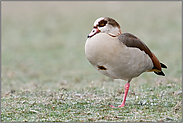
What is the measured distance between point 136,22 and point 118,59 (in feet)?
56.7

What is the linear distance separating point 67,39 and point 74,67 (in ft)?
21.2

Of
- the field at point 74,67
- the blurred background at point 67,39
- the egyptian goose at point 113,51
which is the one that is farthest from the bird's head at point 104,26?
the blurred background at point 67,39

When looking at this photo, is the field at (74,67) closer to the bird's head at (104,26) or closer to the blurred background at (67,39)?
the blurred background at (67,39)

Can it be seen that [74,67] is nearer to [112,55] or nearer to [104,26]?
[104,26]

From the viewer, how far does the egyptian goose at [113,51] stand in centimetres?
456

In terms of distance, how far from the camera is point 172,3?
1064 inches

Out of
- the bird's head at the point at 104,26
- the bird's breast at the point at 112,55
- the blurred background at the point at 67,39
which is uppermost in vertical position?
the blurred background at the point at 67,39

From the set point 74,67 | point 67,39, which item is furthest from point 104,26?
point 67,39

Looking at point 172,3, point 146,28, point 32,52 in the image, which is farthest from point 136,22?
point 32,52

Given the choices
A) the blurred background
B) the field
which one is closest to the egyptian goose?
the field

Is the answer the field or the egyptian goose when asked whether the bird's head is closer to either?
the egyptian goose

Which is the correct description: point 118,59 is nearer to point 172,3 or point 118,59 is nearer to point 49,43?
point 49,43

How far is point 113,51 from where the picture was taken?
457 centimetres

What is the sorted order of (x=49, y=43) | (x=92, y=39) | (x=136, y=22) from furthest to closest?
1. (x=136, y=22)
2. (x=49, y=43)
3. (x=92, y=39)
